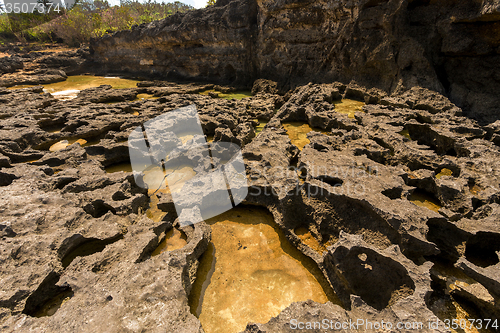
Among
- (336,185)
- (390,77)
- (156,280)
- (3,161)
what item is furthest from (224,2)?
(156,280)

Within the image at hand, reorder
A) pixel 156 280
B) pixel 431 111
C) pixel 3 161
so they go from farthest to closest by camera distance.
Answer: pixel 431 111 < pixel 3 161 < pixel 156 280

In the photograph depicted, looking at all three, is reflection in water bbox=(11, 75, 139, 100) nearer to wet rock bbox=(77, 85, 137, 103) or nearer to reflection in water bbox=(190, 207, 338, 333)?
wet rock bbox=(77, 85, 137, 103)

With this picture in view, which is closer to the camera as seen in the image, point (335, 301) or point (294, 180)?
point (335, 301)

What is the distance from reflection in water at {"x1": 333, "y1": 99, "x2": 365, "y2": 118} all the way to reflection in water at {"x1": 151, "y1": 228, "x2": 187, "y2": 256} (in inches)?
301

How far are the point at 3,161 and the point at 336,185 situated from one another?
7.49 metres

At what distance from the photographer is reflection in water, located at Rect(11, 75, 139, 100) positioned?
1460 cm

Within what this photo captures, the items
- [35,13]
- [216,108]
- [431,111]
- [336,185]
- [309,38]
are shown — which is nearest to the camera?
[336,185]

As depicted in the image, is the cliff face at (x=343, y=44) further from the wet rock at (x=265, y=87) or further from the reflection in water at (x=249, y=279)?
the reflection in water at (x=249, y=279)

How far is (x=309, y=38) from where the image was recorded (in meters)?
12.5

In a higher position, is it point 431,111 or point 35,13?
point 35,13

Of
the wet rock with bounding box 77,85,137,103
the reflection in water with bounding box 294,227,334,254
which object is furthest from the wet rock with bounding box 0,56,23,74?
the reflection in water with bounding box 294,227,334,254

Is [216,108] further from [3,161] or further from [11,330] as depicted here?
[11,330]

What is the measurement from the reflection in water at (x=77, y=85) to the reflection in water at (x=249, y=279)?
14959 mm

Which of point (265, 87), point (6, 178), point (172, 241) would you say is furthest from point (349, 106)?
point (6, 178)
